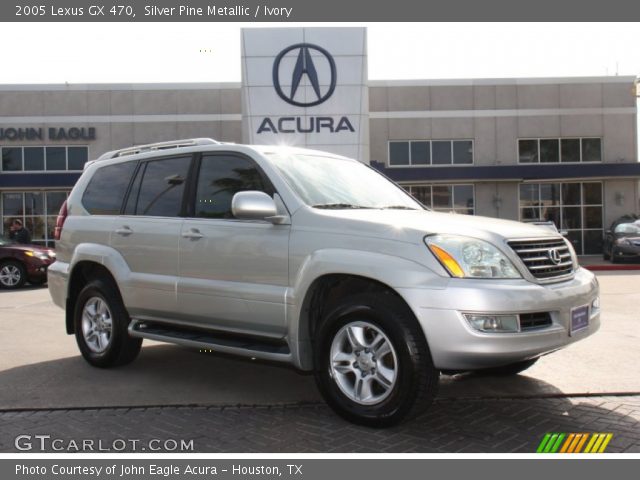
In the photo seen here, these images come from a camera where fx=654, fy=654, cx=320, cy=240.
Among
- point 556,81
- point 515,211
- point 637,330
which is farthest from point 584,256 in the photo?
point 637,330

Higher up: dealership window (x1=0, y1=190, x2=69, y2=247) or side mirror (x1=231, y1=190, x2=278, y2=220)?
dealership window (x1=0, y1=190, x2=69, y2=247)

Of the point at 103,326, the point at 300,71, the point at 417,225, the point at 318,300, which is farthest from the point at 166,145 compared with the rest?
the point at 300,71

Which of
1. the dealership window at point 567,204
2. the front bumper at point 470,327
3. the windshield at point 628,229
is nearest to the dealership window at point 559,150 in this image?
the dealership window at point 567,204

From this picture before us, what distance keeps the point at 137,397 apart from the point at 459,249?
2789 millimetres

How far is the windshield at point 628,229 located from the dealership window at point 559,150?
6.65m

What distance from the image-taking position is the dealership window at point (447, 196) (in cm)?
2741

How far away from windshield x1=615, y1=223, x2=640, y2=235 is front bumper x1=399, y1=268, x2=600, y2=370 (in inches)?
779

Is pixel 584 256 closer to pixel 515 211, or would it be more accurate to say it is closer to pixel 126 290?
pixel 515 211

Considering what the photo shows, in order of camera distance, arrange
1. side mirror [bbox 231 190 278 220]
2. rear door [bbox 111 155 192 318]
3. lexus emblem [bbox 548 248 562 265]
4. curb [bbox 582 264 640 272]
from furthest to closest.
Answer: curb [bbox 582 264 640 272], rear door [bbox 111 155 192 318], side mirror [bbox 231 190 278 220], lexus emblem [bbox 548 248 562 265]

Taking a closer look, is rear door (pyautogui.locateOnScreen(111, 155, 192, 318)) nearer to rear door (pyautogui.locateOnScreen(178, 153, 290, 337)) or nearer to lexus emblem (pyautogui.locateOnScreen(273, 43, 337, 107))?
rear door (pyautogui.locateOnScreen(178, 153, 290, 337))

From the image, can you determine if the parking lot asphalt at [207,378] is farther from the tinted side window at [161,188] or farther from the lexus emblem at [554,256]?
the tinted side window at [161,188]

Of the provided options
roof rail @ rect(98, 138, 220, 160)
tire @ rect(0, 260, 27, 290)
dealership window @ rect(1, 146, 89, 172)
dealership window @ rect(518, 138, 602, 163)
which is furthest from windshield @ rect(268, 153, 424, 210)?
dealership window @ rect(1, 146, 89, 172)

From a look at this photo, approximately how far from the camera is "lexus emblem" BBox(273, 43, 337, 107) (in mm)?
22922

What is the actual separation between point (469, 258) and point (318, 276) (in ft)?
3.33
